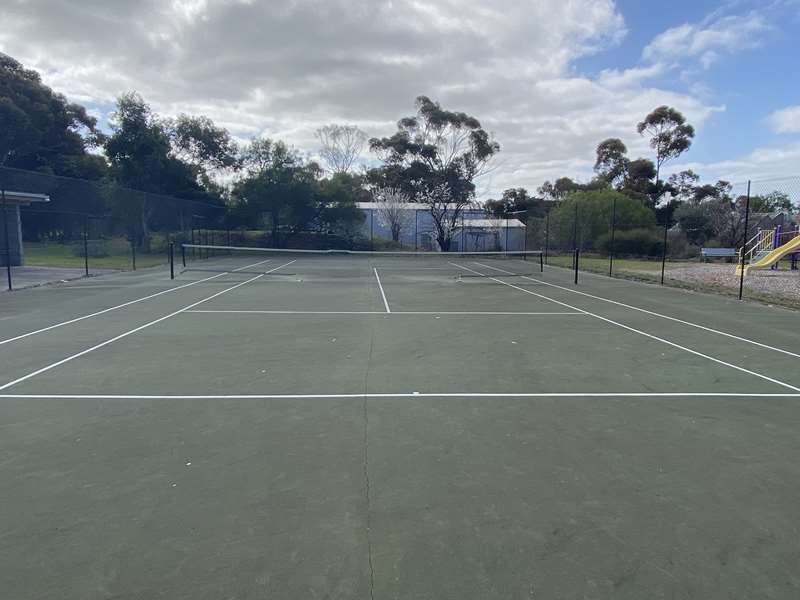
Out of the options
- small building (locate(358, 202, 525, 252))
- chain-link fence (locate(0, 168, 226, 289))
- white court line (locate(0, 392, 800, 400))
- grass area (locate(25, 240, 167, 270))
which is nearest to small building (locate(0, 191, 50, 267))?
chain-link fence (locate(0, 168, 226, 289))

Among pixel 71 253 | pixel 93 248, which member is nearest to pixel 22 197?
pixel 93 248

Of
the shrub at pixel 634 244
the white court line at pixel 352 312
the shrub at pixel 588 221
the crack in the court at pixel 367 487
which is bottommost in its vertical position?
the white court line at pixel 352 312

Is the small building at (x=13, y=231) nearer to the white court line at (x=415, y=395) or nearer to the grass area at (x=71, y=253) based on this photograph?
the grass area at (x=71, y=253)

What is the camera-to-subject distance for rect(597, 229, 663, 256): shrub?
39188 millimetres

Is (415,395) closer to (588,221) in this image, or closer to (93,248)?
(93,248)

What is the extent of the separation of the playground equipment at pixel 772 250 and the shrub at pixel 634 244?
6569 millimetres

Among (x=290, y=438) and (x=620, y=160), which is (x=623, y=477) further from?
(x=620, y=160)

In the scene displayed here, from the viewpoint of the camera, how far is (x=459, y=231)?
167 ft

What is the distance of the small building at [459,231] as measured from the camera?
1980 inches

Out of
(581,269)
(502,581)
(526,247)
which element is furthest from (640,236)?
(502,581)

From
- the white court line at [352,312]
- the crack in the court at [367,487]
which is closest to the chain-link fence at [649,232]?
the white court line at [352,312]

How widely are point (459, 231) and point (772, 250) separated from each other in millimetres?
28212

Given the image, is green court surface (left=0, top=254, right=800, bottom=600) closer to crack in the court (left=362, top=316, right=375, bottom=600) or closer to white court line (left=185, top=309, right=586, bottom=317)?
crack in the court (left=362, top=316, right=375, bottom=600)

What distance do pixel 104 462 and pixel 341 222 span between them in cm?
4431
